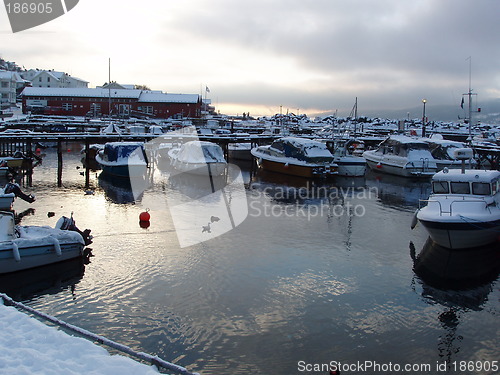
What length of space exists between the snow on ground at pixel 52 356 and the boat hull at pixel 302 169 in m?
33.4

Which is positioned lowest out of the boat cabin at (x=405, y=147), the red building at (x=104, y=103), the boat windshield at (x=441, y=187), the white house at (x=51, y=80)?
the boat windshield at (x=441, y=187)

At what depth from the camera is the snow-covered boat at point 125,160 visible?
3950 centimetres

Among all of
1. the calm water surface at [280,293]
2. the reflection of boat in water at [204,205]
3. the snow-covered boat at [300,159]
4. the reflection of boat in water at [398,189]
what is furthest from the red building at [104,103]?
the calm water surface at [280,293]

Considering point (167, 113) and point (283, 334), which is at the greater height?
point (167, 113)

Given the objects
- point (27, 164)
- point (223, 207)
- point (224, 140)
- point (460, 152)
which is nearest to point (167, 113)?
point (224, 140)

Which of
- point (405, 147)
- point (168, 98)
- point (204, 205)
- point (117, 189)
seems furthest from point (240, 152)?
point (168, 98)

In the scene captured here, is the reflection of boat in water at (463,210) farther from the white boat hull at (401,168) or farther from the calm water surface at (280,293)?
the white boat hull at (401,168)

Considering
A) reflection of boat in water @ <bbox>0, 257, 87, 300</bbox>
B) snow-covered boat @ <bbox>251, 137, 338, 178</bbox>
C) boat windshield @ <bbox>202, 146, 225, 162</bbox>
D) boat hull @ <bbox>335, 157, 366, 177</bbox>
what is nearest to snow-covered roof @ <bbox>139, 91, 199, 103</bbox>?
snow-covered boat @ <bbox>251, 137, 338, 178</bbox>

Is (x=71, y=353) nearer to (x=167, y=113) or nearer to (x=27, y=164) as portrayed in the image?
(x=27, y=164)

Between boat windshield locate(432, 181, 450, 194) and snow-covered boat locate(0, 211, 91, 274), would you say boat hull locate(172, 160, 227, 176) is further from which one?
snow-covered boat locate(0, 211, 91, 274)

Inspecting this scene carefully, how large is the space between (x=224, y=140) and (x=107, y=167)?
1707 cm

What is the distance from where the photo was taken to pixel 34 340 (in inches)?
370

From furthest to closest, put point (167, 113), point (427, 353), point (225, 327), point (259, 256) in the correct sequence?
point (167, 113) → point (259, 256) → point (225, 327) → point (427, 353)

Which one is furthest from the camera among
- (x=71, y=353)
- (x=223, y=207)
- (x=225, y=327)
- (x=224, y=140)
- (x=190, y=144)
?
(x=224, y=140)
